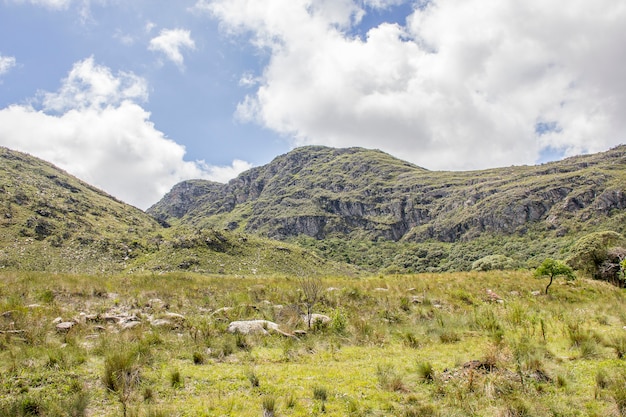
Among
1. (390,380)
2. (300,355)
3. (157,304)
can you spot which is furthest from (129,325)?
(390,380)

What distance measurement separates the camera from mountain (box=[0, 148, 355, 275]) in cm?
6250

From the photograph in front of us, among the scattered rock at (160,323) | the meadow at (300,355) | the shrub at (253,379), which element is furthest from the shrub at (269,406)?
the scattered rock at (160,323)

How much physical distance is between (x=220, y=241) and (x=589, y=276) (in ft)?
243

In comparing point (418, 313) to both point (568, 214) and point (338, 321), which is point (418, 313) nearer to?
point (338, 321)

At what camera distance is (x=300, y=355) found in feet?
34.6

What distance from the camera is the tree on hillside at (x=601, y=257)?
22.6 m

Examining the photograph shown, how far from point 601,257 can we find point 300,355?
2483 cm

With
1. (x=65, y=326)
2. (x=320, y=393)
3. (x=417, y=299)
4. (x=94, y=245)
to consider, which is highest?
(x=94, y=245)

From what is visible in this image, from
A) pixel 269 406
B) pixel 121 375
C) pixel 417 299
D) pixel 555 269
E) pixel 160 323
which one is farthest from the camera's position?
pixel 555 269

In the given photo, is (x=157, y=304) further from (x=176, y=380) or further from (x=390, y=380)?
(x=390, y=380)

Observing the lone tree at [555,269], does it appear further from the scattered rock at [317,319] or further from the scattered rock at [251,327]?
the scattered rock at [251,327]

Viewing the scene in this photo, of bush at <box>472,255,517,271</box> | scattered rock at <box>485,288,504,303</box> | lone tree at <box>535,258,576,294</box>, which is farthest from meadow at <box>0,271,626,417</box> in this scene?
bush at <box>472,255,517,271</box>

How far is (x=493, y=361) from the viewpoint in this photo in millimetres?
8461

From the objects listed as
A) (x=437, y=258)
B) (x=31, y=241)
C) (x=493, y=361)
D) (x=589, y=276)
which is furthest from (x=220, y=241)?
(x=437, y=258)
